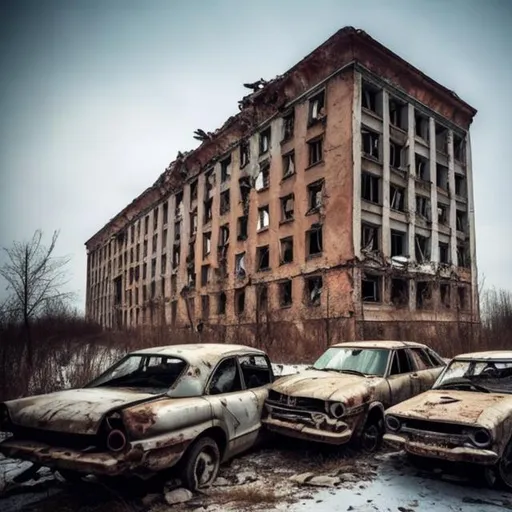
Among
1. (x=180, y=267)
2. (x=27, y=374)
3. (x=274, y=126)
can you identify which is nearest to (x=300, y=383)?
(x=27, y=374)

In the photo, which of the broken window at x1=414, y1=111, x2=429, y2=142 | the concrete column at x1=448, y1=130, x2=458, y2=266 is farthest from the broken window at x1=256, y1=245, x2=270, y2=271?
the broken window at x1=414, y1=111, x2=429, y2=142

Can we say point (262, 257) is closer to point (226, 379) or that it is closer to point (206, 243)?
point (206, 243)

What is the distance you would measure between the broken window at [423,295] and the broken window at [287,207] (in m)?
8.12

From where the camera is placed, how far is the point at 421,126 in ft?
82.4

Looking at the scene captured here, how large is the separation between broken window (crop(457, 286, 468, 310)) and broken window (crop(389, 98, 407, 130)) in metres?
10.3

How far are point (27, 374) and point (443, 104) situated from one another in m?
26.9

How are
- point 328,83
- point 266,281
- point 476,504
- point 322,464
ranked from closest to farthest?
point 476,504 < point 322,464 < point 328,83 < point 266,281

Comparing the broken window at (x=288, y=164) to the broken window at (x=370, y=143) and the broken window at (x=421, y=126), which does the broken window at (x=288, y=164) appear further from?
the broken window at (x=421, y=126)

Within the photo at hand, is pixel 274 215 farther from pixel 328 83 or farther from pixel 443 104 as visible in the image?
pixel 443 104

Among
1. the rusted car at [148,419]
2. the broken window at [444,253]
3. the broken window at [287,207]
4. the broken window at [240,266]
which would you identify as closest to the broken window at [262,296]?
the broken window at [240,266]

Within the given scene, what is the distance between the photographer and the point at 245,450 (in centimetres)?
554

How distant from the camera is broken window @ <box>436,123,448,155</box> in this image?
26.2m

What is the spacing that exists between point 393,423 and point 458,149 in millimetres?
26970

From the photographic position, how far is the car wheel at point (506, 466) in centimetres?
452
